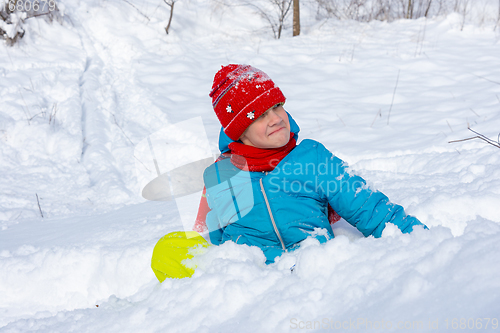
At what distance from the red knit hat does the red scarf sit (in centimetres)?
A: 11

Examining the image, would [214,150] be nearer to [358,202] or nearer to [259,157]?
[259,157]

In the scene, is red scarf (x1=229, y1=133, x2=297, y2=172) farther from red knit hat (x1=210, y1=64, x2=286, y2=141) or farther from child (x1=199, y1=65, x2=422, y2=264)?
red knit hat (x1=210, y1=64, x2=286, y2=141)

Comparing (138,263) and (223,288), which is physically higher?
(223,288)

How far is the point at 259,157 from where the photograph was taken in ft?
5.69

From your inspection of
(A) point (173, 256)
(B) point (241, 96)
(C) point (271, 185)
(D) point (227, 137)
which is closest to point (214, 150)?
(D) point (227, 137)

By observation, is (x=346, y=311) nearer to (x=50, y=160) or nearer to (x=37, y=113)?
(x=50, y=160)

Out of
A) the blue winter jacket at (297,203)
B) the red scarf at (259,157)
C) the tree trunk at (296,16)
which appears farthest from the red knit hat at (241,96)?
the tree trunk at (296,16)

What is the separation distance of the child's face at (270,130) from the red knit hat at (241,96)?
3cm

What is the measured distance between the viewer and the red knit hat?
172 cm

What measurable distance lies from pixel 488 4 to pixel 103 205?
36.7 feet

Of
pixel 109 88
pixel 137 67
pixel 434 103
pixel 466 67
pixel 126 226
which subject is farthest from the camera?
pixel 137 67

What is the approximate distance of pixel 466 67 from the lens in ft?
16.1

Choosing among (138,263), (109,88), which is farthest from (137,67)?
(138,263)

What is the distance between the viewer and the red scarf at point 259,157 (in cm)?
173
